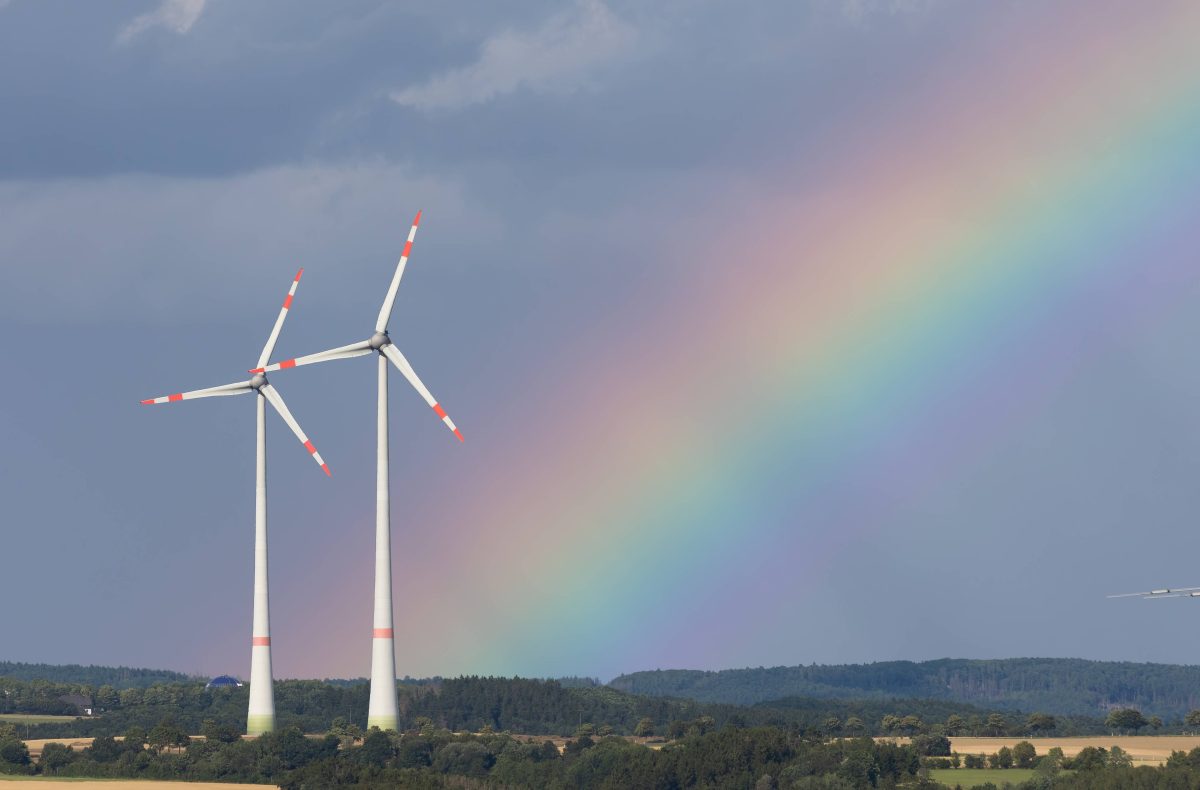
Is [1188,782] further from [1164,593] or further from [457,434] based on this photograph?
[457,434]

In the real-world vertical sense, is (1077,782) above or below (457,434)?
below

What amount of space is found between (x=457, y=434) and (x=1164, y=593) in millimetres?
74358

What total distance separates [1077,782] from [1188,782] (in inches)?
478

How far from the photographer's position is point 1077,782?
199500mm

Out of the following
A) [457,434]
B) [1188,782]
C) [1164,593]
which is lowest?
[1188,782]

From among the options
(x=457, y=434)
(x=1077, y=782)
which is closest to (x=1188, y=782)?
(x=1077, y=782)

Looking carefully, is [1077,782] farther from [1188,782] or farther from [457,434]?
[457,434]

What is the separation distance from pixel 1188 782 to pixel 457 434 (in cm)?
8235

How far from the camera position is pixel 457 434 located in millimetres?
199875

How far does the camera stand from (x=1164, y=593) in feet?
636

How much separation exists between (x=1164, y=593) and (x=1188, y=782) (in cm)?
1901

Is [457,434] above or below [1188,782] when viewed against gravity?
above

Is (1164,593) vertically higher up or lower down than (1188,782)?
higher up

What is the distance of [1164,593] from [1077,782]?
883 inches
